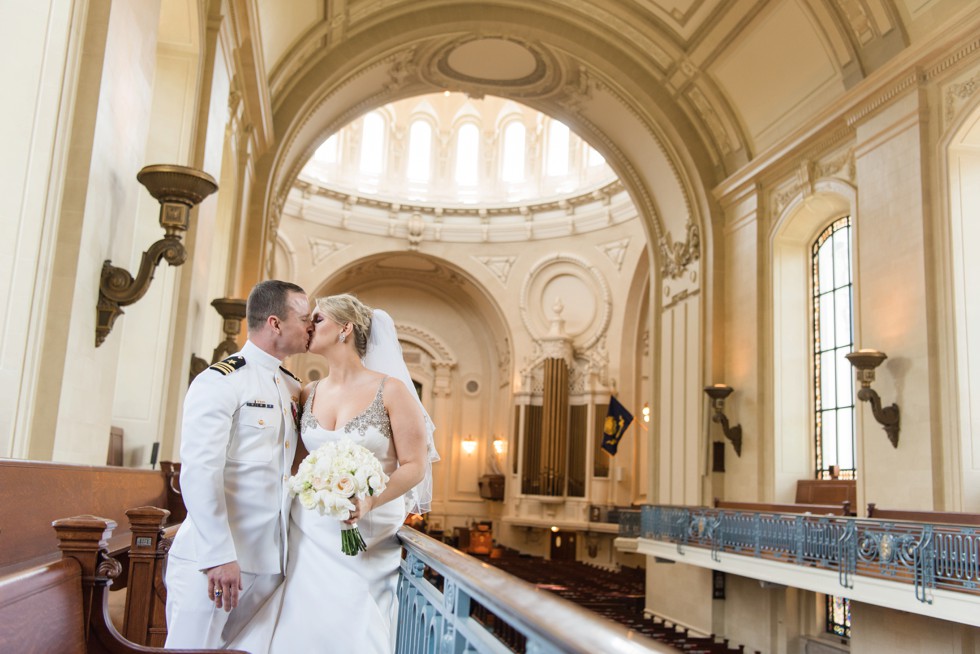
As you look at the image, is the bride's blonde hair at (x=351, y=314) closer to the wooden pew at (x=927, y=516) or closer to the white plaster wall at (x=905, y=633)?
the wooden pew at (x=927, y=516)

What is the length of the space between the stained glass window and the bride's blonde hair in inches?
451

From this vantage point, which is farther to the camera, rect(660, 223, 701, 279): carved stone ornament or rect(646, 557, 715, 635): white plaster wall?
rect(660, 223, 701, 279): carved stone ornament

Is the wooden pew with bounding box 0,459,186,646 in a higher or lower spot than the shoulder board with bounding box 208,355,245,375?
lower

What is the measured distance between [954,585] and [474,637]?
25.2 ft

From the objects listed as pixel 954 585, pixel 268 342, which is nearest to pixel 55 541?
pixel 268 342

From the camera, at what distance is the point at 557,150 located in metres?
27.0

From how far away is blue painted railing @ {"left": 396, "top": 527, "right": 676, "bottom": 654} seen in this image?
4.53 feet

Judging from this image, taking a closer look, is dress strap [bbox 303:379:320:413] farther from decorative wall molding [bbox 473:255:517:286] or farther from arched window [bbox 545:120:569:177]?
arched window [bbox 545:120:569:177]

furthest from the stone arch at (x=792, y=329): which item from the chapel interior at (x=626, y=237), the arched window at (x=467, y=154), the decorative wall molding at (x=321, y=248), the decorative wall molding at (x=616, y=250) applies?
the decorative wall molding at (x=321, y=248)

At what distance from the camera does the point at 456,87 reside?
18.6 m

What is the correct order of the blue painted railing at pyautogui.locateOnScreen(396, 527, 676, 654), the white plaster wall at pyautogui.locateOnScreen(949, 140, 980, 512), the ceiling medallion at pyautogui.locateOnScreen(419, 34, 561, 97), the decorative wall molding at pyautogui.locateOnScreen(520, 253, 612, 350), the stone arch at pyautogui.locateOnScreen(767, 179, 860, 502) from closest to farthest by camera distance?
the blue painted railing at pyautogui.locateOnScreen(396, 527, 676, 654) → the white plaster wall at pyautogui.locateOnScreen(949, 140, 980, 512) → the stone arch at pyautogui.locateOnScreen(767, 179, 860, 502) → the ceiling medallion at pyautogui.locateOnScreen(419, 34, 561, 97) → the decorative wall molding at pyautogui.locateOnScreen(520, 253, 612, 350)

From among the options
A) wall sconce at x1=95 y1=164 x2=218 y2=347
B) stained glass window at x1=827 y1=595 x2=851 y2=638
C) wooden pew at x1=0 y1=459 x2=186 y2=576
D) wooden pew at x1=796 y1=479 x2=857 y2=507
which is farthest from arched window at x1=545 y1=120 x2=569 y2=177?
wooden pew at x1=0 y1=459 x2=186 y2=576

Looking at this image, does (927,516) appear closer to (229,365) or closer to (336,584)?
(336,584)

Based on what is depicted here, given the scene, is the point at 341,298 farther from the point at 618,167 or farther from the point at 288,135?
the point at 618,167
